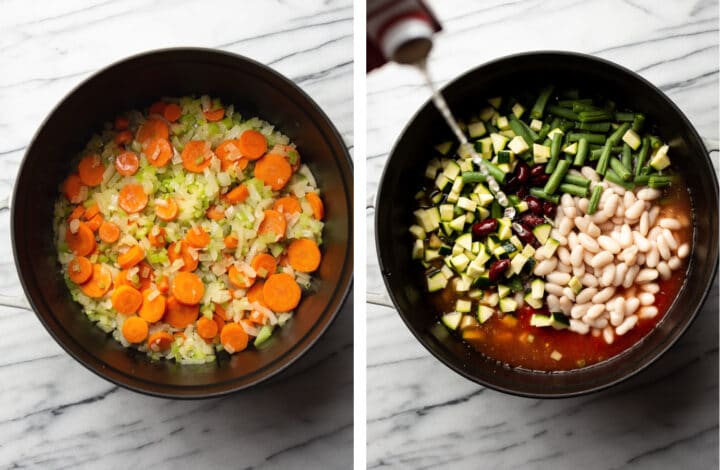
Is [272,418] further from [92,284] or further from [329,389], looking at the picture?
[92,284]

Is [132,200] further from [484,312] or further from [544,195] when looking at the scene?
[544,195]

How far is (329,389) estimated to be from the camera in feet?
6.40

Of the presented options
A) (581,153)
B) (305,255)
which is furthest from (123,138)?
(581,153)

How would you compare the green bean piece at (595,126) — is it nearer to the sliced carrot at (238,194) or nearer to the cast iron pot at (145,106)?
the cast iron pot at (145,106)

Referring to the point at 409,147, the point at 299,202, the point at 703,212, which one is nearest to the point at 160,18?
the point at 299,202

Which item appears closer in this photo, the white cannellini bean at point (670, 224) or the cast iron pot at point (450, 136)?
the cast iron pot at point (450, 136)

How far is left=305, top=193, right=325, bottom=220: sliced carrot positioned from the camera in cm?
192

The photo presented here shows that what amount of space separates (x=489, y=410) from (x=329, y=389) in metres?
0.41

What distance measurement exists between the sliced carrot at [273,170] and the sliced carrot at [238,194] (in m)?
0.05

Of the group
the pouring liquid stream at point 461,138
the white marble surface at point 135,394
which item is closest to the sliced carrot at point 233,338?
the white marble surface at point 135,394

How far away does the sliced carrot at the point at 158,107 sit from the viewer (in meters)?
1.97

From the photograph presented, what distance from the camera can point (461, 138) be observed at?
1898mm

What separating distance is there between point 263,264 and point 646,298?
37.4 inches

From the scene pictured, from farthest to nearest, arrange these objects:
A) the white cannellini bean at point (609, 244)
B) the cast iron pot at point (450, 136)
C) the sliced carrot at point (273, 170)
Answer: the sliced carrot at point (273, 170)
the white cannellini bean at point (609, 244)
the cast iron pot at point (450, 136)
